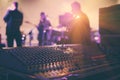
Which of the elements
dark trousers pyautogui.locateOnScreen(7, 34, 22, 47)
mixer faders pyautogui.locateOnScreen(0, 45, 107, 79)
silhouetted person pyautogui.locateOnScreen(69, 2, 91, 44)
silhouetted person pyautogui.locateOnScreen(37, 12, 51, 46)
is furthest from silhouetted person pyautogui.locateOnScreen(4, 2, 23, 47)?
mixer faders pyautogui.locateOnScreen(0, 45, 107, 79)

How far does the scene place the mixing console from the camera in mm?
974

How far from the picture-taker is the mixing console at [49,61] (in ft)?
3.20

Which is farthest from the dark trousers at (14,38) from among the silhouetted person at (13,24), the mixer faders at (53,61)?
the mixer faders at (53,61)

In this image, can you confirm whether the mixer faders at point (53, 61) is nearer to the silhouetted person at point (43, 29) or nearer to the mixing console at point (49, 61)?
the mixing console at point (49, 61)

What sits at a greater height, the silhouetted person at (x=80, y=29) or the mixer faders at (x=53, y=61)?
the silhouetted person at (x=80, y=29)

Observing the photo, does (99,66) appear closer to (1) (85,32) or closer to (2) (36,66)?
(2) (36,66)

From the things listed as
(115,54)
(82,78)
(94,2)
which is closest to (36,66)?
(82,78)

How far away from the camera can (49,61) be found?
1093 millimetres

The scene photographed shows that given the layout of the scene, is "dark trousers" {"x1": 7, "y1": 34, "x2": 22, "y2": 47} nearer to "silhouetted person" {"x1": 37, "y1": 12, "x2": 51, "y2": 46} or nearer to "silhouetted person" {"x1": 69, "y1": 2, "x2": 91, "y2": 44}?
"silhouetted person" {"x1": 69, "y1": 2, "x2": 91, "y2": 44}

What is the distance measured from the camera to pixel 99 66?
3.79ft

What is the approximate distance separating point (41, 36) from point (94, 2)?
12.1ft

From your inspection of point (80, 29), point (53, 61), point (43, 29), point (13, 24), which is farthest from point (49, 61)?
point (43, 29)

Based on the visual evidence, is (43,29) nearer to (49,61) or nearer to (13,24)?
(13,24)

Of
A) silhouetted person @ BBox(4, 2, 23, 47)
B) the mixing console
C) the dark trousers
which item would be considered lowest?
the mixing console
